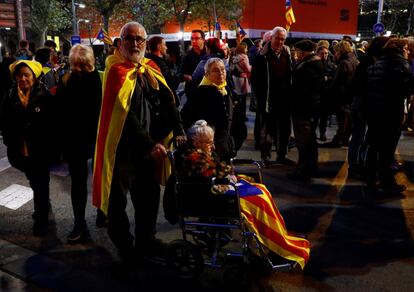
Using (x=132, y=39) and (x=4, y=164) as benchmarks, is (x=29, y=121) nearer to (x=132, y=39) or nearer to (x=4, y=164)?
(x=132, y=39)

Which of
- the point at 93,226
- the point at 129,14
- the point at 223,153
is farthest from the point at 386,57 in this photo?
the point at 129,14

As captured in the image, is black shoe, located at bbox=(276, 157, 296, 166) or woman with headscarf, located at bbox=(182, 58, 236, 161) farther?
black shoe, located at bbox=(276, 157, 296, 166)

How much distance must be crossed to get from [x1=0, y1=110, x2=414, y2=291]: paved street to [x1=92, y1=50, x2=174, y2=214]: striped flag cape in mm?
644

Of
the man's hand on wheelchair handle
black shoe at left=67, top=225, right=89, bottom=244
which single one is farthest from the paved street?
the man's hand on wheelchair handle

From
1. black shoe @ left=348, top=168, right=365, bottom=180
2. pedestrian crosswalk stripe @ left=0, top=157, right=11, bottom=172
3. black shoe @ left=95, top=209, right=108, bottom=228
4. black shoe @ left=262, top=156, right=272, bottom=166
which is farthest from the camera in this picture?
pedestrian crosswalk stripe @ left=0, top=157, right=11, bottom=172

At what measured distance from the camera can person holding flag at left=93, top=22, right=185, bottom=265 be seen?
12.1 feet

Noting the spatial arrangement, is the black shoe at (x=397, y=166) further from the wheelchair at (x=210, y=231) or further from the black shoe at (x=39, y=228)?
the black shoe at (x=39, y=228)

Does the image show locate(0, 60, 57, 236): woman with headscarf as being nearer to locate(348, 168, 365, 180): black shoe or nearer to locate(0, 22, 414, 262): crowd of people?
locate(0, 22, 414, 262): crowd of people

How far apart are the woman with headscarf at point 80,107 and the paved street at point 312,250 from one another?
0.44m

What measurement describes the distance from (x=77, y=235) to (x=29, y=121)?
1.21 m

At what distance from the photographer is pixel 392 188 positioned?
5.88 m

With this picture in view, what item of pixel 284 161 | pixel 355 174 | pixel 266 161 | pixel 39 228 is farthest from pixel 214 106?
pixel 355 174

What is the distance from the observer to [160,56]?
6.36m

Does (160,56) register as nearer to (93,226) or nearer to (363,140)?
(93,226)
